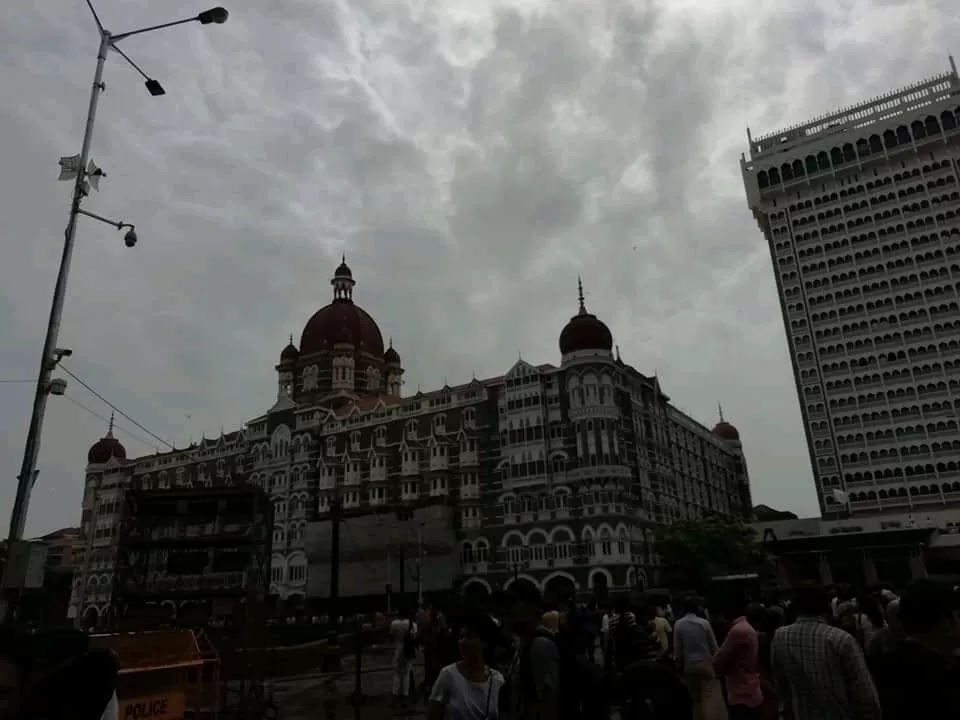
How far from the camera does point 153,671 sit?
30.5 feet

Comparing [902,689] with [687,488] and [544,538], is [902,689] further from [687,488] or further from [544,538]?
[687,488]

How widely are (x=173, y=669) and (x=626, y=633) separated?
684 cm

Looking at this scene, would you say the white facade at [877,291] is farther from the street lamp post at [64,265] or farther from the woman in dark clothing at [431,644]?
the street lamp post at [64,265]

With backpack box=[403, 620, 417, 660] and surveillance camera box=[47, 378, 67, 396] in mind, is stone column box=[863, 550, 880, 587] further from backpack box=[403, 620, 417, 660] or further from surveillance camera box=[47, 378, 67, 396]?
surveillance camera box=[47, 378, 67, 396]

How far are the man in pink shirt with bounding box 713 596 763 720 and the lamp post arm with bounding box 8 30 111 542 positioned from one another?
412 inches

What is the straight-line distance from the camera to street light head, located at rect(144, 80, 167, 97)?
41.9ft

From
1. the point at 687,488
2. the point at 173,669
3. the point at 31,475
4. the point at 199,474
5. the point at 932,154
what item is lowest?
the point at 173,669

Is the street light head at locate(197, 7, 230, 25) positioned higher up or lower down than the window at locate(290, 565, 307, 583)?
higher up

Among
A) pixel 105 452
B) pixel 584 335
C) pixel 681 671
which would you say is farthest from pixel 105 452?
pixel 681 671

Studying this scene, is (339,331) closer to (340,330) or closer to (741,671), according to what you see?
(340,330)

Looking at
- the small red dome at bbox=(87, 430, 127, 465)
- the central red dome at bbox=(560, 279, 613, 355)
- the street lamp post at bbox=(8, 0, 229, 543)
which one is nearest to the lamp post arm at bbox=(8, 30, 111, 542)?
the street lamp post at bbox=(8, 0, 229, 543)

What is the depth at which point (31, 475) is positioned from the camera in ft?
36.8

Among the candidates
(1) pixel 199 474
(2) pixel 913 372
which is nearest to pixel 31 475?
(1) pixel 199 474

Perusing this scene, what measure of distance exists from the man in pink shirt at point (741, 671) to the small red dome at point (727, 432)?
73.0m
